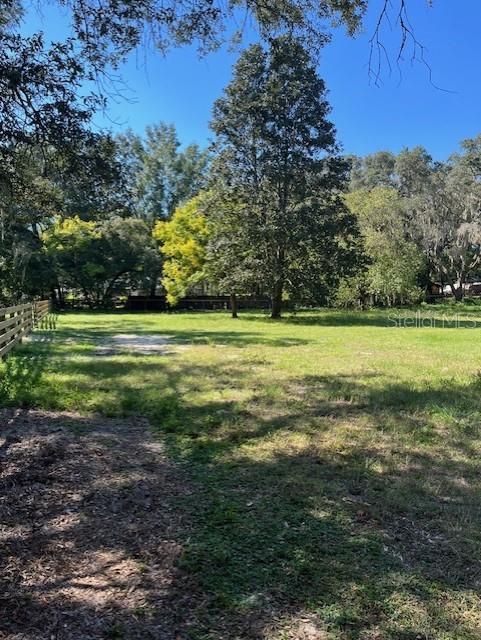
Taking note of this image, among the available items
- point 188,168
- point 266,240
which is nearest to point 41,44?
point 266,240

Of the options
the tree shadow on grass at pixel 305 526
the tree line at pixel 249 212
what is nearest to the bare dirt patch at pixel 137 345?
the tree line at pixel 249 212

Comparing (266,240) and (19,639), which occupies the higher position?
(266,240)

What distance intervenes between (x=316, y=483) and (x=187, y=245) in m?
21.6

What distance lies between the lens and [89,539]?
9.45 ft

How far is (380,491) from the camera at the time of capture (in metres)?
3.60

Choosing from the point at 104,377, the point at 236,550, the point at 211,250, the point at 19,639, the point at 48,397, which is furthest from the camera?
the point at 211,250

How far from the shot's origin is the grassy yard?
230 cm

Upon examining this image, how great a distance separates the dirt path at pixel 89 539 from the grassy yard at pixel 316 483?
0.52 ft

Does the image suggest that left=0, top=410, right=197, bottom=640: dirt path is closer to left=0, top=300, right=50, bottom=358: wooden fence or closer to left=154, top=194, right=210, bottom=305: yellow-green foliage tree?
left=0, top=300, right=50, bottom=358: wooden fence

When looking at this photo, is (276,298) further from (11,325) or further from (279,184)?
(11,325)

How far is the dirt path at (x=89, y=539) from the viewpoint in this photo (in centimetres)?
221

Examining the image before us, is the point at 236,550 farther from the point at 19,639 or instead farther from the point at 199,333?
the point at 199,333

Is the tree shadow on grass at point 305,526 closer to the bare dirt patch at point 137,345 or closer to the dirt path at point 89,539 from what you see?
the dirt path at point 89,539

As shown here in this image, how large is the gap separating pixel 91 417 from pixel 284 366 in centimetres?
401
